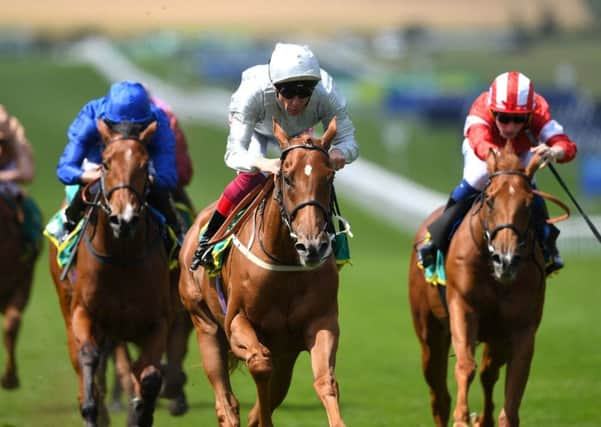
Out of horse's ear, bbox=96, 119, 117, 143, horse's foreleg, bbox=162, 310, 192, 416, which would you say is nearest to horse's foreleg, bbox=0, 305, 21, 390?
horse's foreleg, bbox=162, 310, 192, 416

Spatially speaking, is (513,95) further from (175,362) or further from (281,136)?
(175,362)

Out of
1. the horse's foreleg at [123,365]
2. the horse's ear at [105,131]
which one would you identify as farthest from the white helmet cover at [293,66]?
the horse's foreleg at [123,365]

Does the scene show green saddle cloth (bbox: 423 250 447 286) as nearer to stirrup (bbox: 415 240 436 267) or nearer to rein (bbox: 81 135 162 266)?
stirrup (bbox: 415 240 436 267)

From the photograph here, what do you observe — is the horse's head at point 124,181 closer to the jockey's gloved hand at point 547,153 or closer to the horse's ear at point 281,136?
the horse's ear at point 281,136

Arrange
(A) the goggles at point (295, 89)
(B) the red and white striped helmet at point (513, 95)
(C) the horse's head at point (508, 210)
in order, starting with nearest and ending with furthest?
1. (A) the goggles at point (295, 89)
2. (C) the horse's head at point (508, 210)
3. (B) the red and white striped helmet at point (513, 95)

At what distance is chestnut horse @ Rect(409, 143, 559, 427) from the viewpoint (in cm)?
830

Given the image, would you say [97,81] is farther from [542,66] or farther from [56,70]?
[542,66]

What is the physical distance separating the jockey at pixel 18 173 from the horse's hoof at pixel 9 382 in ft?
4.22

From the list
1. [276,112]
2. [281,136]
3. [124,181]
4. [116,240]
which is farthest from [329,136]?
[116,240]

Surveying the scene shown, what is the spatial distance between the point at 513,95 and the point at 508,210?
91 cm

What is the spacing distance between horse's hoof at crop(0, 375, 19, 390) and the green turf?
6.4 inches

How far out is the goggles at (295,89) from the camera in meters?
7.88

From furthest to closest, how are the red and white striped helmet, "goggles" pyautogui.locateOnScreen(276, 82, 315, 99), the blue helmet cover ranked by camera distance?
the blue helmet cover
the red and white striped helmet
"goggles" pyautogui.locateOnScreen(276, 82, 315, 99)

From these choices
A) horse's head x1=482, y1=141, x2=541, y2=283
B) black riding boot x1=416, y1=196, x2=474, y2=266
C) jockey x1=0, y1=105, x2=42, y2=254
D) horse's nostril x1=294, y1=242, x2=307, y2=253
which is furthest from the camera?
jockey x1=0, y1=105, x2=42, y2=254
